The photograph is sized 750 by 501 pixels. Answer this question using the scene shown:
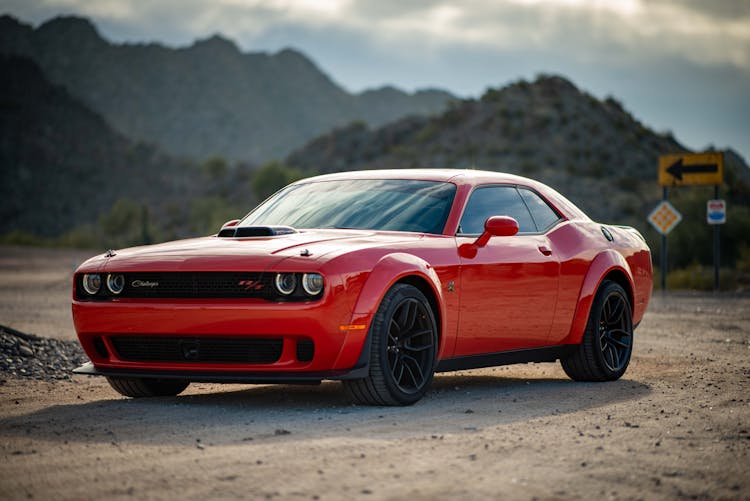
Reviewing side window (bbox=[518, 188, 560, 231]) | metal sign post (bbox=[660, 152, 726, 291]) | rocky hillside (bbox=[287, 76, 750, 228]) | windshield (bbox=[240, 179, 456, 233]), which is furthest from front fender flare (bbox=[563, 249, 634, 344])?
rocky hillside (bbox=[287, 76, 750, 228])

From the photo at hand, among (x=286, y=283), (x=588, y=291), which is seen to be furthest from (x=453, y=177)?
(x=286, y=283)

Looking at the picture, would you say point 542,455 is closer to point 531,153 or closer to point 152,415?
point 152,415

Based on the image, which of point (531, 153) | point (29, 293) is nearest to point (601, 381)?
point (29, 293)

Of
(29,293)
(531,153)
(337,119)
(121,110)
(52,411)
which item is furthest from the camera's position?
(337,119)

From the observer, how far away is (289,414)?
7.28m

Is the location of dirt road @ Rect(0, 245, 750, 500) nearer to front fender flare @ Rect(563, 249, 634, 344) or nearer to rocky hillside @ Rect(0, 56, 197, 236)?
front fender flare @ Rect(563, 249, 634, 344)

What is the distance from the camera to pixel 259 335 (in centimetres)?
705

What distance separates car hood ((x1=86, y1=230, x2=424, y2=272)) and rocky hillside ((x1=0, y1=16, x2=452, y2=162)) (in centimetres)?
10227

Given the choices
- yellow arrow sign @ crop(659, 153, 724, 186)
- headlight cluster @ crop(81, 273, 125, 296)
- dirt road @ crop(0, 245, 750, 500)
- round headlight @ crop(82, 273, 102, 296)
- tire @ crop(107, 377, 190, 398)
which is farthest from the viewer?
yellow arrow sign @ crop(659, 153, 724, 186)

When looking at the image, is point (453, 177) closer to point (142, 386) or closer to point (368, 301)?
point (368, 301)

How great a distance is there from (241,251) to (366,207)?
1.50 meters

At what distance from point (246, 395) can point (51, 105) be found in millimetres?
79704

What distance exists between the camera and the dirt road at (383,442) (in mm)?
5121

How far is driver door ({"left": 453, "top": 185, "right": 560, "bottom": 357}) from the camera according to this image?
820cm
